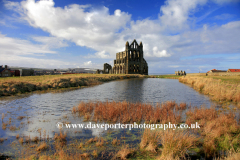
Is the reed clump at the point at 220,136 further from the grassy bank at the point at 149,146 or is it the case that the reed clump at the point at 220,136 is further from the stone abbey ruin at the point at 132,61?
the stone abbey ruin at the point at 132,61

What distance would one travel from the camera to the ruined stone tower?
8899cm

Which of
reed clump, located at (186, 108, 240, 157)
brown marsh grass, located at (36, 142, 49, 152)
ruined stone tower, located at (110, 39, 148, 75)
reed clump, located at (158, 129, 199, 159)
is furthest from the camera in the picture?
ruined stone tower, located at (110, 39, 148, 75)

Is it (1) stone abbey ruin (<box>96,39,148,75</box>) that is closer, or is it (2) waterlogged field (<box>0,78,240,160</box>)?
(2) waterlogged field (<box>0,78,240,160</box>)

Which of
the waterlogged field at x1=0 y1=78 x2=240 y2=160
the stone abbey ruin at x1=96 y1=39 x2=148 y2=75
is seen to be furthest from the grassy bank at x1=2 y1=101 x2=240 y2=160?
the stone abbey ruin at x1=96 y1=39 x2=148 y2=75

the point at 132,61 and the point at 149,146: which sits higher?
the point at 132,61

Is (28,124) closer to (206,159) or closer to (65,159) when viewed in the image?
(65,159)

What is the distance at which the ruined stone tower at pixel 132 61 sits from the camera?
88988mm

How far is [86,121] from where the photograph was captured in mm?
9398

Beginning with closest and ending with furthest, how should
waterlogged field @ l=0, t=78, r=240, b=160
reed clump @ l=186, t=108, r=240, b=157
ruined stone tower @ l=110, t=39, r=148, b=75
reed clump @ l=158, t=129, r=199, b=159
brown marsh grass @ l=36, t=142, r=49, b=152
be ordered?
reed clump @ l=158, t=129, r=199, b=159 → waterlogged field @ l=0, t=78, r=240, b=160 → brown marsh grass @ l=36, t=142, r=49, b=152 → reed clump @ l=186, t=108, r=240, b=157 → ruined stone tower @ l=110, t=39, r=148, b=75

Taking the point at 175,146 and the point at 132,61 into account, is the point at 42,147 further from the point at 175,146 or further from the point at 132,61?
the point at 132,61

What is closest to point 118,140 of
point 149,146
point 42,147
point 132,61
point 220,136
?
point 149,146

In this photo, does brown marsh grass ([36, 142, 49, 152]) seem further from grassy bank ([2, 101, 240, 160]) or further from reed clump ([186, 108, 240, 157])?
reed clump ([186, 108, 240, 157])

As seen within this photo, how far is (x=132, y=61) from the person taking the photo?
89688 millimetres

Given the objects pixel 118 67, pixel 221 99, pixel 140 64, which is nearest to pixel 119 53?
pixel 118 67
